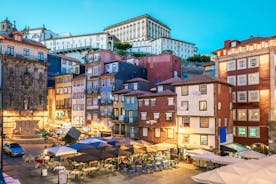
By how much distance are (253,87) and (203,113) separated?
12.2m

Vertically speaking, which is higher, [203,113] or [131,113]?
[203,113]

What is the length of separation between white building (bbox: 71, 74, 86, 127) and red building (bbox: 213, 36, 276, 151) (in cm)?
3153

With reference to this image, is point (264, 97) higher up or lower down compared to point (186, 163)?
higher up

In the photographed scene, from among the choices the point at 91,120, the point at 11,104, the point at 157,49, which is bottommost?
the point at 91,120

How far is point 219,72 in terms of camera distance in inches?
1783

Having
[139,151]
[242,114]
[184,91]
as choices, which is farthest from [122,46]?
[139,151]

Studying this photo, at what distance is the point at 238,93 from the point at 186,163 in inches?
687

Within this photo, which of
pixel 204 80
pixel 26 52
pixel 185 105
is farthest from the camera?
pixel 26 52

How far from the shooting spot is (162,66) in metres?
54.2

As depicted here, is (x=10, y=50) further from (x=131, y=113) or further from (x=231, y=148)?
(x=231, y=148)

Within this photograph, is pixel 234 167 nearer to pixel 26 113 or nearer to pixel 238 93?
pixel 238 93

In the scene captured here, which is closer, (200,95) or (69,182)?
(69,182)

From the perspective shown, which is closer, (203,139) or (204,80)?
(203,139)

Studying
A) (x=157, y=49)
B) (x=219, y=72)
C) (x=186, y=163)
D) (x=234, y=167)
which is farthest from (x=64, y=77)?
(x=157, y=49)
